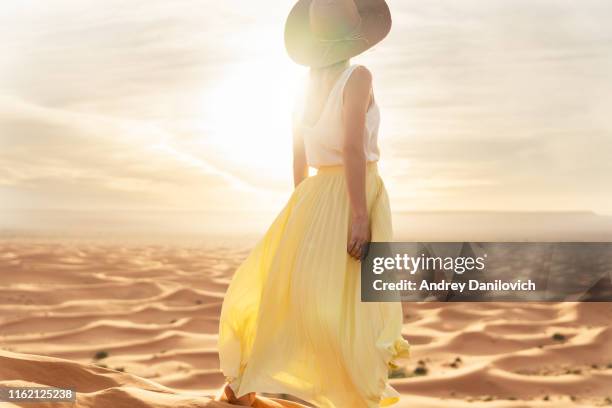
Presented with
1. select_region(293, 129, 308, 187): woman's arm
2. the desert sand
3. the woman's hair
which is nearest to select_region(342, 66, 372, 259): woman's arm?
the woman's hair

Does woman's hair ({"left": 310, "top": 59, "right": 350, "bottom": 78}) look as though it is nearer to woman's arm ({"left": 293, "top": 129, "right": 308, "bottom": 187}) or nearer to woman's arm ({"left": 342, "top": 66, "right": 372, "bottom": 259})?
woman's arm ({"left": 342, "top": 66, "right": 372, "bottom": 259})

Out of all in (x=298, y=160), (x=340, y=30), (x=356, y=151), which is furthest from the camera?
(x=298, y=160)

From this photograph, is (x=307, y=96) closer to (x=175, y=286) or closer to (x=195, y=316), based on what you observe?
(x=195, y=316)

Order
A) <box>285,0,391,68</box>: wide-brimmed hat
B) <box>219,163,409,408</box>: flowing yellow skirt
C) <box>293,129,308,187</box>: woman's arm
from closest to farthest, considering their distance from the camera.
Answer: <box>219,163,409,408</box>: flowing yellow skirt → <box>285,0,391,68</box>: wide-brimmed hat → <box>293,129,308,187</box>: woman's arm

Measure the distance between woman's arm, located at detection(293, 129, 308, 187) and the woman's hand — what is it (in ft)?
1.65

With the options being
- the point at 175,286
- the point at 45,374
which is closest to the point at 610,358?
the point at 45,374

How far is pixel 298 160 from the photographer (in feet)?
11.2

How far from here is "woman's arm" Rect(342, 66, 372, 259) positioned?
2959mm

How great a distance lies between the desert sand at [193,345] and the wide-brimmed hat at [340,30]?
1.64 m

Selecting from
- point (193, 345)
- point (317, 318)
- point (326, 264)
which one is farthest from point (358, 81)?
point (193, 345)

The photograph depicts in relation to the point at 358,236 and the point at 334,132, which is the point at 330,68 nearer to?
the point at 334,132

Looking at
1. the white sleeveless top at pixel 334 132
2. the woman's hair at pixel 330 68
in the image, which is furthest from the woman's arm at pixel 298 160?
the woman's hair at pixel 330 68

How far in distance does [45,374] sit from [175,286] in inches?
257

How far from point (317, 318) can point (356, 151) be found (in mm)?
740
